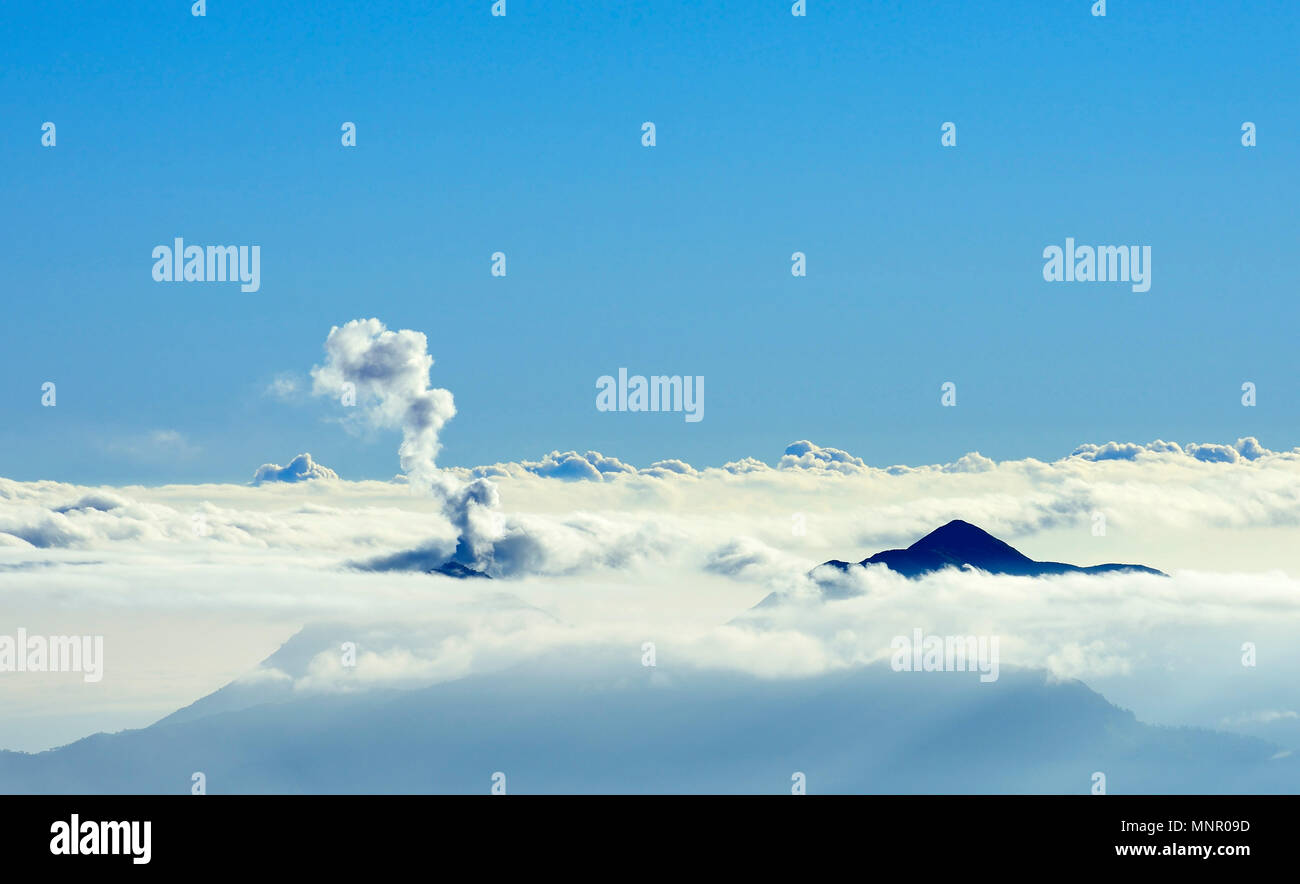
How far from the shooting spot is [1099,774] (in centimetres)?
6038

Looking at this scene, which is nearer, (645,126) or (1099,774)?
(1099,774)

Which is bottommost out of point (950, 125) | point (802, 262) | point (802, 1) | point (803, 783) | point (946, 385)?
point (803, 783)

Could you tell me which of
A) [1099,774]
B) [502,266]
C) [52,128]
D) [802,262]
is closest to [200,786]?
[502,266]

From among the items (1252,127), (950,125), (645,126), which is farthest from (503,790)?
(1252,127)

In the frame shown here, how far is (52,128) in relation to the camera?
65.2 metres
